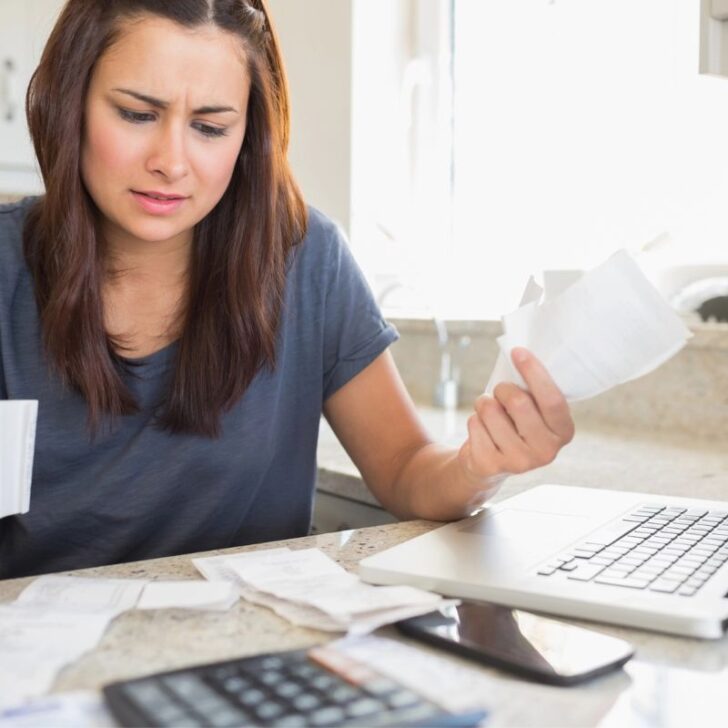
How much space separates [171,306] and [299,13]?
1.53 metres

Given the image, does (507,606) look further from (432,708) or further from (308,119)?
(308,119)

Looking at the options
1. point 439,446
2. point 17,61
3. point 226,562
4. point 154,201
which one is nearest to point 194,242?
point 154,201

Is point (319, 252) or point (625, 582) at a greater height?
point (319, 252)

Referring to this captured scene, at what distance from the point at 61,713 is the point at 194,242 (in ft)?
2.81

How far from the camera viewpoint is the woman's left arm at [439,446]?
89 centimetres

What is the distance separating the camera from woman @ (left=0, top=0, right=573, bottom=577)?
1121 millimetres

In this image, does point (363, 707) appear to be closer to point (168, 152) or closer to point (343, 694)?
point (343, 694)

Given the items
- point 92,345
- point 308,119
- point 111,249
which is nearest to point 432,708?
point 92,345

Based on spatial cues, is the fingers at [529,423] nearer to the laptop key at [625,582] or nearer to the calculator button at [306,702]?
the laptop key at [625,582]

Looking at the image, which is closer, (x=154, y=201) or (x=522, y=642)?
(x=522, y=642)

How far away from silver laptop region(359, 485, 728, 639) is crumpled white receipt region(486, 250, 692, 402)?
142 mm

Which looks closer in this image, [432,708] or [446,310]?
[432,708]

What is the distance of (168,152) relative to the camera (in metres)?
1.10

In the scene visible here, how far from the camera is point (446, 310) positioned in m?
2.51
